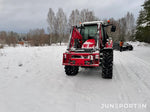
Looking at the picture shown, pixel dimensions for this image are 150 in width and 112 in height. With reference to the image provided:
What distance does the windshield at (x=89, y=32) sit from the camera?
5086 mm

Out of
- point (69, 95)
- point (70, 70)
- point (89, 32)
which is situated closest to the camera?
point (69, 95)

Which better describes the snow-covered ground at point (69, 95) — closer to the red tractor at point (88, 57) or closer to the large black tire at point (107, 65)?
the large black tire at point (107, 65)

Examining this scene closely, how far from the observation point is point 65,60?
13.5 feet

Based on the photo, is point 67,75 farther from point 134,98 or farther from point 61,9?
point 61,9

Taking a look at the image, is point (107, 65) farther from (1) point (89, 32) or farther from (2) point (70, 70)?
(1) point (89, 32)

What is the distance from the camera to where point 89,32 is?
5.20 metres

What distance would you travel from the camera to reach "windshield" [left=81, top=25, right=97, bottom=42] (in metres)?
5.09

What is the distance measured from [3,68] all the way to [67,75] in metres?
2.76

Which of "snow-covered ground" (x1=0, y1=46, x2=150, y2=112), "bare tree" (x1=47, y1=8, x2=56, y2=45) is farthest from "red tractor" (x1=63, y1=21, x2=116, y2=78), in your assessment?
"bare tree" (x1=47, y1=8, x2=56, y2=45)

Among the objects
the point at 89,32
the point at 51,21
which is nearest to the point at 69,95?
the point at 89,32

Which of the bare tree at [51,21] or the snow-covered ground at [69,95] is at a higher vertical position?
the bare tree at [51,21]

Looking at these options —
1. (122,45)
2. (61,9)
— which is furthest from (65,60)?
(61,9)

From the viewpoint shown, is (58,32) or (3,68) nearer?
(3,68)

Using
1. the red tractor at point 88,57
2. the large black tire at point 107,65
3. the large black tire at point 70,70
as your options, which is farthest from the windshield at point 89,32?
the large black tire at point 70,70
